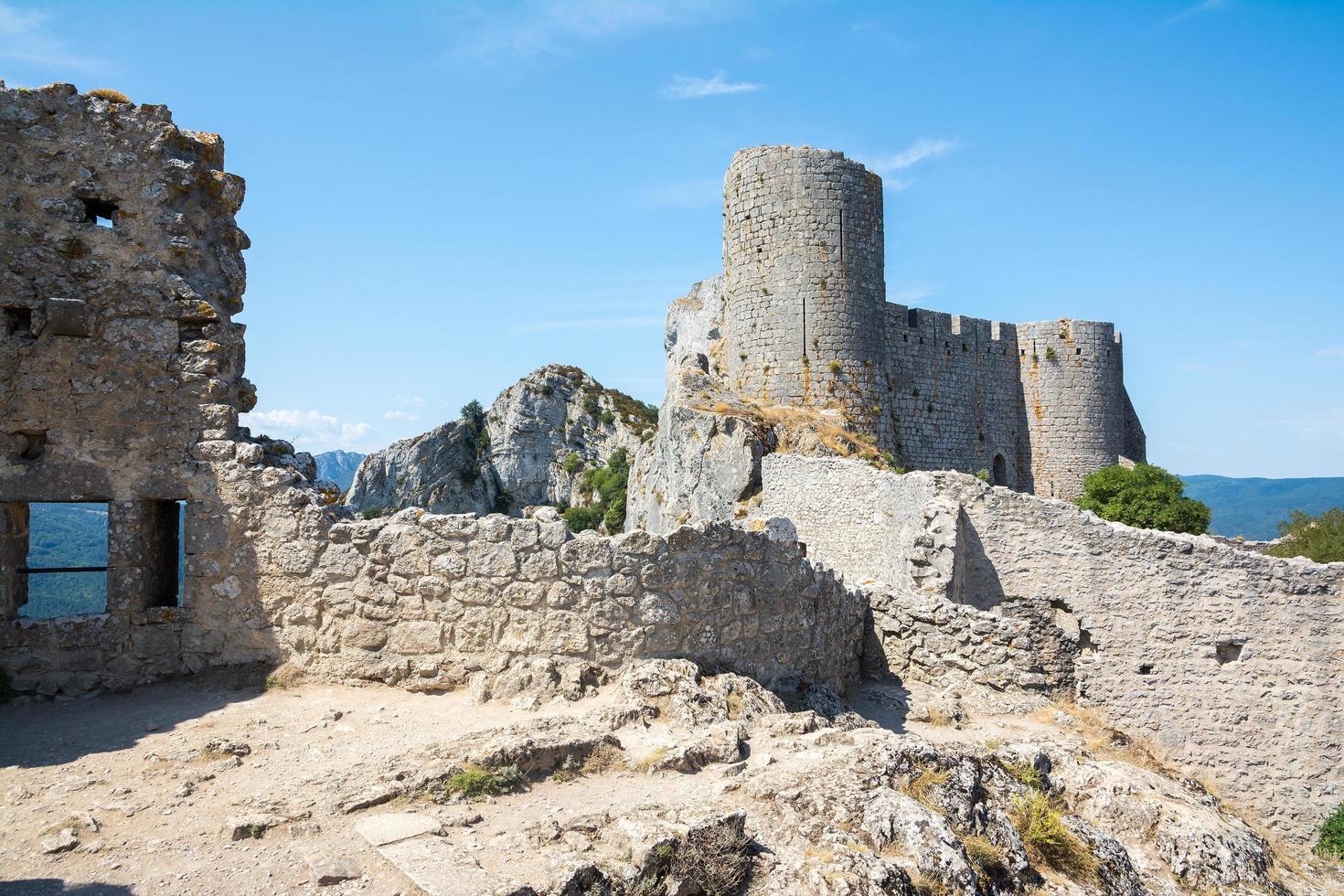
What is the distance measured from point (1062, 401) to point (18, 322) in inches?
1172

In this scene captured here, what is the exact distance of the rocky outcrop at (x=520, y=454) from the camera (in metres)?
53.5

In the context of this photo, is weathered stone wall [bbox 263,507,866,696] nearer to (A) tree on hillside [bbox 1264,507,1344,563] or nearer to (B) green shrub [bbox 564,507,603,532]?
(A) tree on hillside [bbox 1264,507,1344,563]

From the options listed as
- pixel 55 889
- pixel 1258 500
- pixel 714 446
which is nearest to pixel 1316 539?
pixel 714 446

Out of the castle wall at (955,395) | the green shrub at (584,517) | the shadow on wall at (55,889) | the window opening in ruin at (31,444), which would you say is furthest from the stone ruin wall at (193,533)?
the green shrub at (584,517)

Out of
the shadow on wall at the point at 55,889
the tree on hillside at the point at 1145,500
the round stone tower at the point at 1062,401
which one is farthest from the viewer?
the round stone tower at the point at 1062,401

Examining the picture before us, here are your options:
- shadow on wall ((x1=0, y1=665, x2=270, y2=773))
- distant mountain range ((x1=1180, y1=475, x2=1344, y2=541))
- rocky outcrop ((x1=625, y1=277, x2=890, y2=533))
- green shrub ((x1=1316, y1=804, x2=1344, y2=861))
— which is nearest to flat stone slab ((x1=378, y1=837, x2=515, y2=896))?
shadow on wall ((x1=0, y1=665, x2=270, y2=773))

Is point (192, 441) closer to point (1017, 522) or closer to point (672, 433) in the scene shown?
point (1017, 522)

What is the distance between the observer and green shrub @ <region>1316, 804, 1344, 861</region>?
9.82 m

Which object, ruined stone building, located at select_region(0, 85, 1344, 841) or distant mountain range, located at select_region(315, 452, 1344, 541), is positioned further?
distant mountain range, located at select_region(315, 452, 1344, 541)

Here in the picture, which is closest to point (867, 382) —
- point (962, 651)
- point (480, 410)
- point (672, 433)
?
point (672, 433)

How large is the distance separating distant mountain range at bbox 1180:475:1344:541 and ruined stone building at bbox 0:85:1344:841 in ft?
413

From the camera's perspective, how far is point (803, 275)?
23.5 meters

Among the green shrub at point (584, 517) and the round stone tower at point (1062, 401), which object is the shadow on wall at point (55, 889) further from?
the green shrub at point (584, 517)

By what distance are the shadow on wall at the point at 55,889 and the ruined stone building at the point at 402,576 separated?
2.96m
